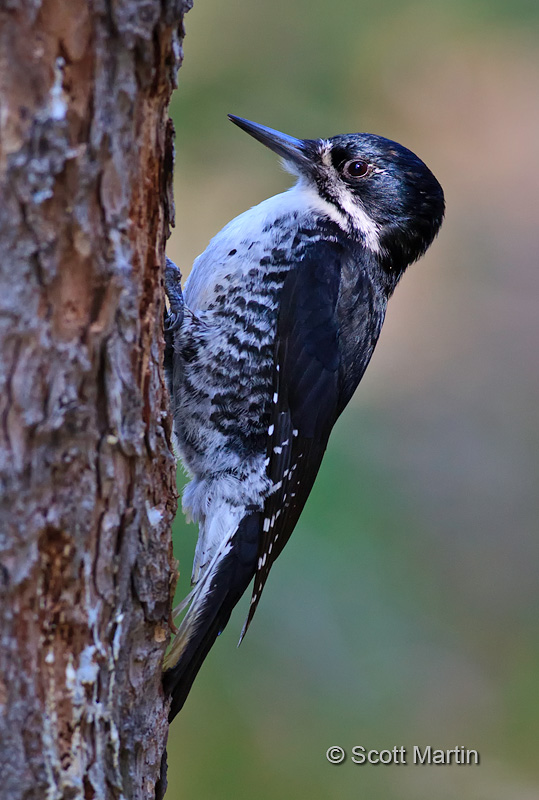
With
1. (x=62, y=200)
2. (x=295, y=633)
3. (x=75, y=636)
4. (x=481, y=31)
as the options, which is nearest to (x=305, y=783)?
(x=295, y=633)

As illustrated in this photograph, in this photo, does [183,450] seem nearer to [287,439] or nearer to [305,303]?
[287,439]

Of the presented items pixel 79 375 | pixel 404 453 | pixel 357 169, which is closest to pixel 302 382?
pixel 357 169

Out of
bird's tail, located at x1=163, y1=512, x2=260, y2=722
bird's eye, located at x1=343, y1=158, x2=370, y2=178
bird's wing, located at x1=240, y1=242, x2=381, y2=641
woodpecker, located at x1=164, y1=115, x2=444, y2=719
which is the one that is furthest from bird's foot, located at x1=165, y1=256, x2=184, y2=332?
bird's eye, located at x1=343, y1=158, x2=370, y2=178

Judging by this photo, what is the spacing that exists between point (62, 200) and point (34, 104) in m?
0.15

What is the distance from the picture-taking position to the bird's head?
2.73m

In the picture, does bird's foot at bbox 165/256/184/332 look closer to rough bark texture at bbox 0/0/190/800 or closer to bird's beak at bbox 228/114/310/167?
bird's beak at bbox 228/114/310/167

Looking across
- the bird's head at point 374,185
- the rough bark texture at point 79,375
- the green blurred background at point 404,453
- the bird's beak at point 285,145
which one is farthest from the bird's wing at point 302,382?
the rough bark texture at point 79,375

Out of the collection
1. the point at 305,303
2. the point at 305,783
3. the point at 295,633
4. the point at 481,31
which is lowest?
the point at 305,783

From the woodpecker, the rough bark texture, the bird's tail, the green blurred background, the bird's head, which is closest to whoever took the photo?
the rough bark texture

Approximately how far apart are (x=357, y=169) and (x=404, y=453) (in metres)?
1.89

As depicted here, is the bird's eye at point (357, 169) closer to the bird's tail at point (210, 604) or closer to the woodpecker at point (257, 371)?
the woodpecker at point (257, 371)

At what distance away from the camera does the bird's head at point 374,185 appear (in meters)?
2.73

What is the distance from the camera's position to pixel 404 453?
14.0 ft

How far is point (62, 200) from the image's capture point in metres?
1.30
